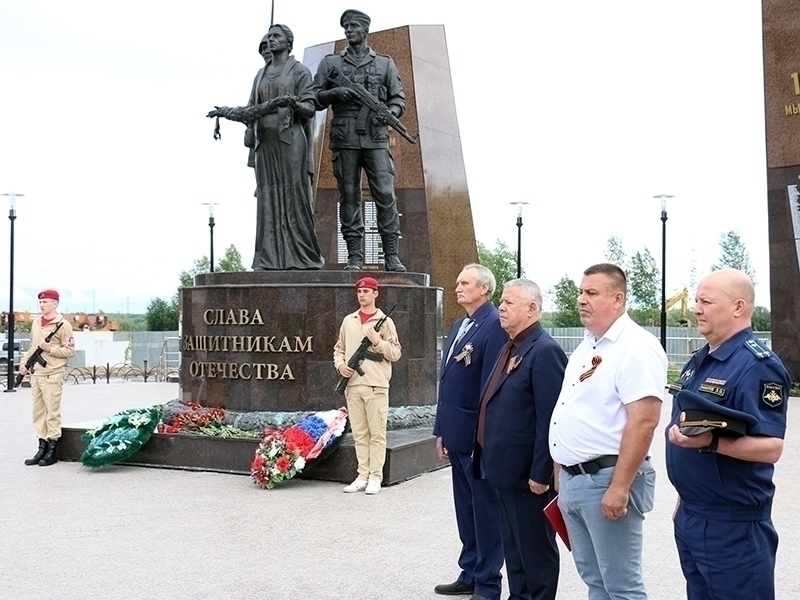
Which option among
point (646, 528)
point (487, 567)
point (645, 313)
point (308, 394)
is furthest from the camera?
point (645, 313)

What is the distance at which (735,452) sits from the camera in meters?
2.98

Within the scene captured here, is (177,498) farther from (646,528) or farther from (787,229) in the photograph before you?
(787,229)

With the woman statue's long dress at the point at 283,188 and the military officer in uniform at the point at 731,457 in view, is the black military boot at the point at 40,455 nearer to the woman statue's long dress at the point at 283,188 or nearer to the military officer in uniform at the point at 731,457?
the woman statue's long dress at the point at 283,188

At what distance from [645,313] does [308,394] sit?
33.2 m

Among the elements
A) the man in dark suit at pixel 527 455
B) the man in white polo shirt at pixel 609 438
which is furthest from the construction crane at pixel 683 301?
the man in white polo shirt at pixel 609 438

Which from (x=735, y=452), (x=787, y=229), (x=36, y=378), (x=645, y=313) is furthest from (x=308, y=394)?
(x=645, y=313)

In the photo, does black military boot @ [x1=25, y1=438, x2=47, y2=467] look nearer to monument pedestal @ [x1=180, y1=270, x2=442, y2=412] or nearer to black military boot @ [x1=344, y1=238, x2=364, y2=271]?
monument pedestal @ [x1=180, y1=270, x2=442, y2=412]

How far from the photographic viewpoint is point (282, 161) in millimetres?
10070

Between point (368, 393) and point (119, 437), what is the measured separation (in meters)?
2.64

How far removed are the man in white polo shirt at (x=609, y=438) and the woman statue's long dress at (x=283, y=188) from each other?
6705mm

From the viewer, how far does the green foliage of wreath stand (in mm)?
8695

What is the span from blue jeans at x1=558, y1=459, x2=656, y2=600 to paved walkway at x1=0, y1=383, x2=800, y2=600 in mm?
1465

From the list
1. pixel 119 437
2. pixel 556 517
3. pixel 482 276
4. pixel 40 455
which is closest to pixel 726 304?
pixel 556 517

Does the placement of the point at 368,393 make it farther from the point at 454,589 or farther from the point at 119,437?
the point at 454,589
